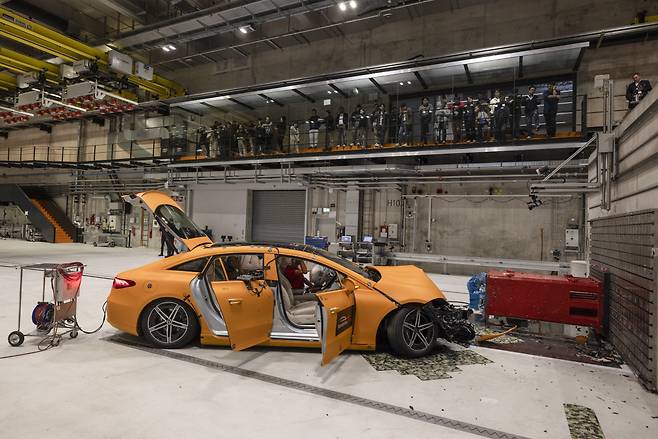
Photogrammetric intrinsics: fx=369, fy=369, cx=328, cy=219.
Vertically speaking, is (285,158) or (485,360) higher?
(285,158)

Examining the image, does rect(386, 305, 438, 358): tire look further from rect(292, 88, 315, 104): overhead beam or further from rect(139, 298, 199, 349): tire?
rect(292, 88, 315, 104): overhead beam

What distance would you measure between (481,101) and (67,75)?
53.1 feet

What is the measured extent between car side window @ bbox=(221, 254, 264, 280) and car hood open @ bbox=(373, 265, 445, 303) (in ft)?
5.17

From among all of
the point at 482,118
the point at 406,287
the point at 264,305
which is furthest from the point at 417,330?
the point at 482,118

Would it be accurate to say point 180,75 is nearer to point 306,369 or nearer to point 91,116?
point 91,116

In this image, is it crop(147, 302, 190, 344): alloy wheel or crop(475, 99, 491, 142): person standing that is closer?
crop(147, 302, 190, 344): alloy wheel

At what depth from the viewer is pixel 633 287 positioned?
13.7 ft

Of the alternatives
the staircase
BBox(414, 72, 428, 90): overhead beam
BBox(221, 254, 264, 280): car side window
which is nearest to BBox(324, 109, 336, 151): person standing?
BBox(414, 72, 428, 90): overhead beam

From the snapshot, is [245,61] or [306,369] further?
[245,61]

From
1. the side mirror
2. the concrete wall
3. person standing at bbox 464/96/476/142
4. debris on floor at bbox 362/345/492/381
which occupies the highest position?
the concrete wall

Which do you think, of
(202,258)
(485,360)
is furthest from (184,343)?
(485,360)

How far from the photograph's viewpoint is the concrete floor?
288cm

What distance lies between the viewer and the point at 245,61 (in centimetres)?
1827

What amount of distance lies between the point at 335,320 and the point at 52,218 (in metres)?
26.8
